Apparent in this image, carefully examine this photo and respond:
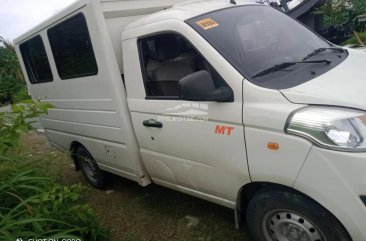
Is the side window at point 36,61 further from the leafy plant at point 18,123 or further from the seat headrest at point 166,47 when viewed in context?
the seat headrest at point 166,47

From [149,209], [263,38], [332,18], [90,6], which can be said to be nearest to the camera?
[263,38]

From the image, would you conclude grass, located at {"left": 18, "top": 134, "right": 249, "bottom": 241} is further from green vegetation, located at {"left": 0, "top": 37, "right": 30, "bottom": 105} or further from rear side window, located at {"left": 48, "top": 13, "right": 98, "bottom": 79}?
green vegetation, located at {"left": 0, "top": 37, "right": 30, "bottom": 105}

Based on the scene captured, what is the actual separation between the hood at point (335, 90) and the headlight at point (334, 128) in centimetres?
6

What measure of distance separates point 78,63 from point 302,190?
2.94 m

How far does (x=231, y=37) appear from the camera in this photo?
2.69m

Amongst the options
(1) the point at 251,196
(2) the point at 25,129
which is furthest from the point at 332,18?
(2) the point at 25,129

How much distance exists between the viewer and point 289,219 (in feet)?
7.61

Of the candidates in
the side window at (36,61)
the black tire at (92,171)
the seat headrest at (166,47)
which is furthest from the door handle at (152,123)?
the side window at (36,61)

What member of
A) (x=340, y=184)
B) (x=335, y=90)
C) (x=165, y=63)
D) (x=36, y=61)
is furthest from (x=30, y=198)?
(x=36, y=61)

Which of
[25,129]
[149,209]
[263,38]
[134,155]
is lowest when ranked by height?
[149,209]

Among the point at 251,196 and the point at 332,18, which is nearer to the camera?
the point at 251,196

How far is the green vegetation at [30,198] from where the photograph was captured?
7.88 ft

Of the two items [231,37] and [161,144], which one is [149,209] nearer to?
[161,144]

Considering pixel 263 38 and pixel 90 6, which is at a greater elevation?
pixel 90 6
